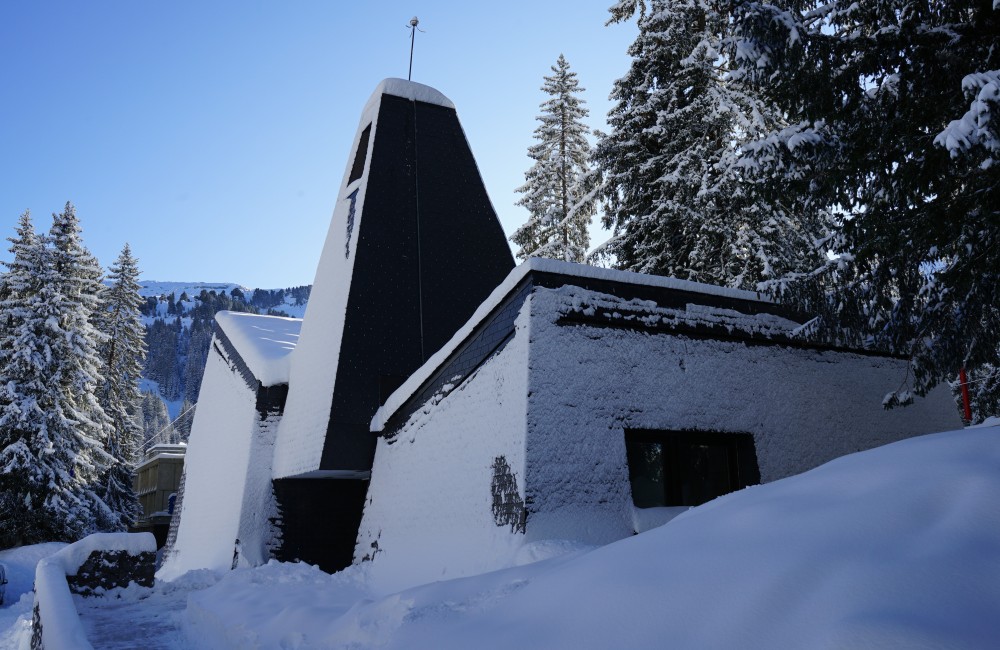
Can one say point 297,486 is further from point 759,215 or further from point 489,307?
point 759,215

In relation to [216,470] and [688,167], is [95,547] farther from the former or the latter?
[688,167]

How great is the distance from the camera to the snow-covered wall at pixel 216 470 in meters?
14.4

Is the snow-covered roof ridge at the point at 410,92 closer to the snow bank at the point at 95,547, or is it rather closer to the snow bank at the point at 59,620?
the snow bank at the point at 95,547

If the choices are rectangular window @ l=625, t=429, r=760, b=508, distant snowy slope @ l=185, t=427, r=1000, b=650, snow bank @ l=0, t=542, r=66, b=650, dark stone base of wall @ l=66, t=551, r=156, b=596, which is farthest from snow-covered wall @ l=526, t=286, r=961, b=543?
dark stone base of wall @ l=66, t=551, r=156, b=596

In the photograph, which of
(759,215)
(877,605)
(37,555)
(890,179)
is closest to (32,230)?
(37,555)

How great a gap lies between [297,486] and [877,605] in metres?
13.0

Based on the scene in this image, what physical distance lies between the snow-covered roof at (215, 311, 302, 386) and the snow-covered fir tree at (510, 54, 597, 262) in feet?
32.5

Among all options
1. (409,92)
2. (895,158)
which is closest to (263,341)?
(409,92)

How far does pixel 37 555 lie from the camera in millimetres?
22688

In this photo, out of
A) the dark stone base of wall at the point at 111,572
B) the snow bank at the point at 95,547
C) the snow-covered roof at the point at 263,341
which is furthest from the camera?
the snow-covered roof at the point at 263,341

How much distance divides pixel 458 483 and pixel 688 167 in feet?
36.1

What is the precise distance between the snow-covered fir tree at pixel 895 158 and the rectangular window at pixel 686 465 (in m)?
2.34

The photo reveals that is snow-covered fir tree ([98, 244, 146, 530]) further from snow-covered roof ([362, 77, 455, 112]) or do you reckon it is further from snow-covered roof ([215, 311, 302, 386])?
snow-covered roof ([362, 77, 455, 112])

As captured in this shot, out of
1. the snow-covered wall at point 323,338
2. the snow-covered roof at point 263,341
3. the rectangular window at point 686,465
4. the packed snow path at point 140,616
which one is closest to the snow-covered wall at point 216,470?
the snow-covered roof at point 263,341
